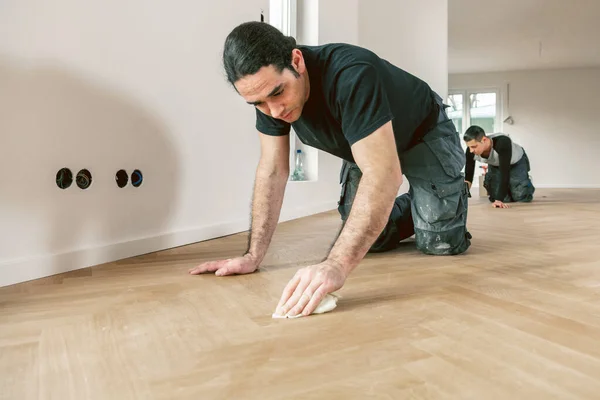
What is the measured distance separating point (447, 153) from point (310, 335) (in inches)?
43.0

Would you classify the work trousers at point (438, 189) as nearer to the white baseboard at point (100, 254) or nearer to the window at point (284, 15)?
the white baseboard at point (100, 254)

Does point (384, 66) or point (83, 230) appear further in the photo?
A: point (83, 230)

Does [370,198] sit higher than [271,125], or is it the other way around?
[271,125]

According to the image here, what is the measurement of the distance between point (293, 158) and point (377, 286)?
2292 mm

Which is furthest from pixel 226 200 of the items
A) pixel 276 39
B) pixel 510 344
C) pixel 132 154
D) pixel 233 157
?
pixel 510 344

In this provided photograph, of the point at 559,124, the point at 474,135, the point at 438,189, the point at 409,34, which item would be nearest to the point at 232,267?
the point at 438,189

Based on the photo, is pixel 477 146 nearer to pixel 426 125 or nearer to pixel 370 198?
pixel 426 125

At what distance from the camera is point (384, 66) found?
1.46m

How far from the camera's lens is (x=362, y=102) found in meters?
1.21

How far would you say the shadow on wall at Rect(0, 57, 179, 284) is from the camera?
1.56m

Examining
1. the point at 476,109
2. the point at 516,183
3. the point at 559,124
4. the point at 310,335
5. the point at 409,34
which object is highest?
the point at 409,34

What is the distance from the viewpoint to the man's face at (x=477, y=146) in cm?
430

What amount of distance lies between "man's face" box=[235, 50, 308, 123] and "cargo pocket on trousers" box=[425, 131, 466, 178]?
72cm

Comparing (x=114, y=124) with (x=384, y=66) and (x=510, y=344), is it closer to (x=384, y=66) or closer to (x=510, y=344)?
(x=384, y=66)
